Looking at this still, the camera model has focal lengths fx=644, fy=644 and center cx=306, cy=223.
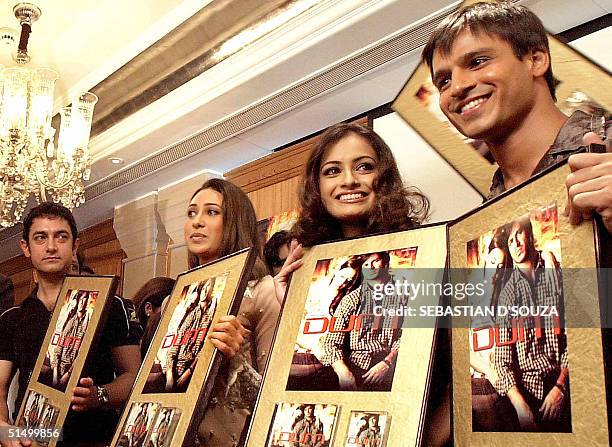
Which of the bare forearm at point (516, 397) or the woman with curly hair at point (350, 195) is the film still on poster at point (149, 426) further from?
the bare forearm at point (516, 397)

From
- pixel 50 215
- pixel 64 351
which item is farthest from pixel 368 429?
pixel 50 215

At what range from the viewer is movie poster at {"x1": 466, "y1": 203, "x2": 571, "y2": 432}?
29.0 inches

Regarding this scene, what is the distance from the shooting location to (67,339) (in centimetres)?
177

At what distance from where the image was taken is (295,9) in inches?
119

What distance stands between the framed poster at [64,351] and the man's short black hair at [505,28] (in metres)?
1.12

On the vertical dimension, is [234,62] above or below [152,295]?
above

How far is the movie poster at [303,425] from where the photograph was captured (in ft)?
3.15

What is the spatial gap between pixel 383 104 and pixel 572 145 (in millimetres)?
2520

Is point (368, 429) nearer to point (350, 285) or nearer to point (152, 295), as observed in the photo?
point (350, 285)

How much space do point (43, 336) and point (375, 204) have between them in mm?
1202

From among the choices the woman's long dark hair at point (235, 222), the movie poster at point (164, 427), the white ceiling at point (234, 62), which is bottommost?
the movie poster at point (164, 427)

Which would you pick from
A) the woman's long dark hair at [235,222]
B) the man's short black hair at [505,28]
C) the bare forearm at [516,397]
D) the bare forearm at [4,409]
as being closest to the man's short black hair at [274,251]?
the woman's long dark hair at [235,222]

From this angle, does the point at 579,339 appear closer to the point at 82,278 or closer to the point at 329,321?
the point at 329,321

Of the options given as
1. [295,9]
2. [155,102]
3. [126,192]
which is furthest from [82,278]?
[126,192]
